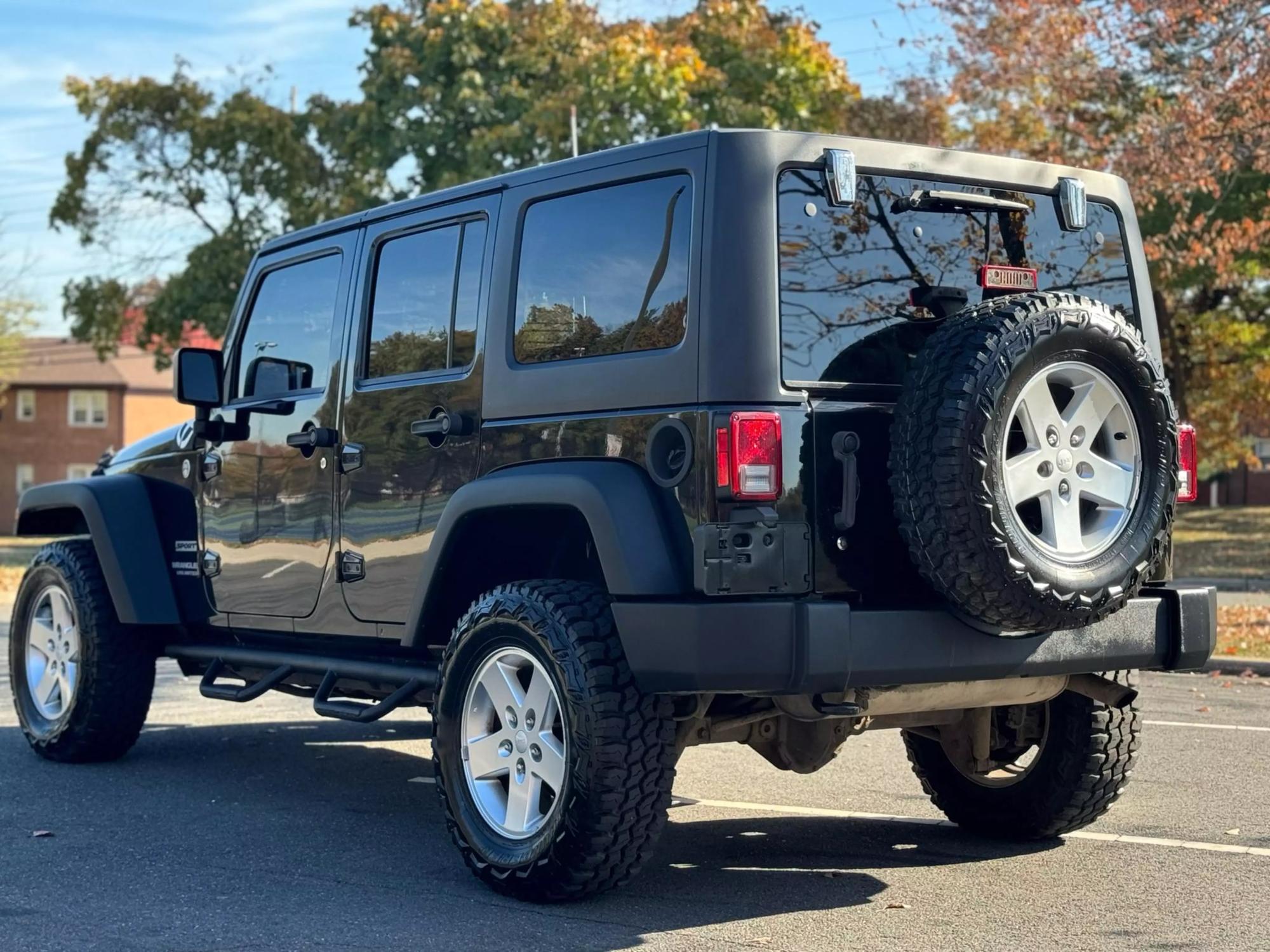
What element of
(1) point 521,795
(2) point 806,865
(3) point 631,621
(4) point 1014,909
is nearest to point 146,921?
(1) point 521,795

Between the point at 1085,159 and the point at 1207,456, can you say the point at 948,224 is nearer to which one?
the point at 1085,159

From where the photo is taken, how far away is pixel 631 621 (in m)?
4.61

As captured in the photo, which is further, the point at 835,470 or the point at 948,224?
the point at 948,224

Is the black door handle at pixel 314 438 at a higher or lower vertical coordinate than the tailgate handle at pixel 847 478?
higher

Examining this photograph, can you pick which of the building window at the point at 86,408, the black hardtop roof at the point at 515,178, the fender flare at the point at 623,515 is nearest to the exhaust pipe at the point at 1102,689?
the fender flare at the point at 623,515

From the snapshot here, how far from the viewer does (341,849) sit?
5773 millimetres

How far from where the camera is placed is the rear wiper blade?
5066 mm

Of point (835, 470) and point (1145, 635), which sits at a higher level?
point (835, 470)

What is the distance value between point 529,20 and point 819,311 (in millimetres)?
22974

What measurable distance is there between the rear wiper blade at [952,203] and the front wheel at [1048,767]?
1.59m

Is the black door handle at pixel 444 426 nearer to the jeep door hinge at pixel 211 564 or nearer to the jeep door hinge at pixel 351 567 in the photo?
the jeep door hinge at pixel 351 567

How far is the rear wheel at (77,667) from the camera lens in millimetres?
7359

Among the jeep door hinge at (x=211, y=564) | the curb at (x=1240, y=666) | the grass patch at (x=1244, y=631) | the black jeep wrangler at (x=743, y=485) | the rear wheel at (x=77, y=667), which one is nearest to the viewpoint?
the black jeep wrangler at (x=743, y=485)

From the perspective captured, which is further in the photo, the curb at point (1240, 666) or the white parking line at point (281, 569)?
the curb at point (1240, 666)
